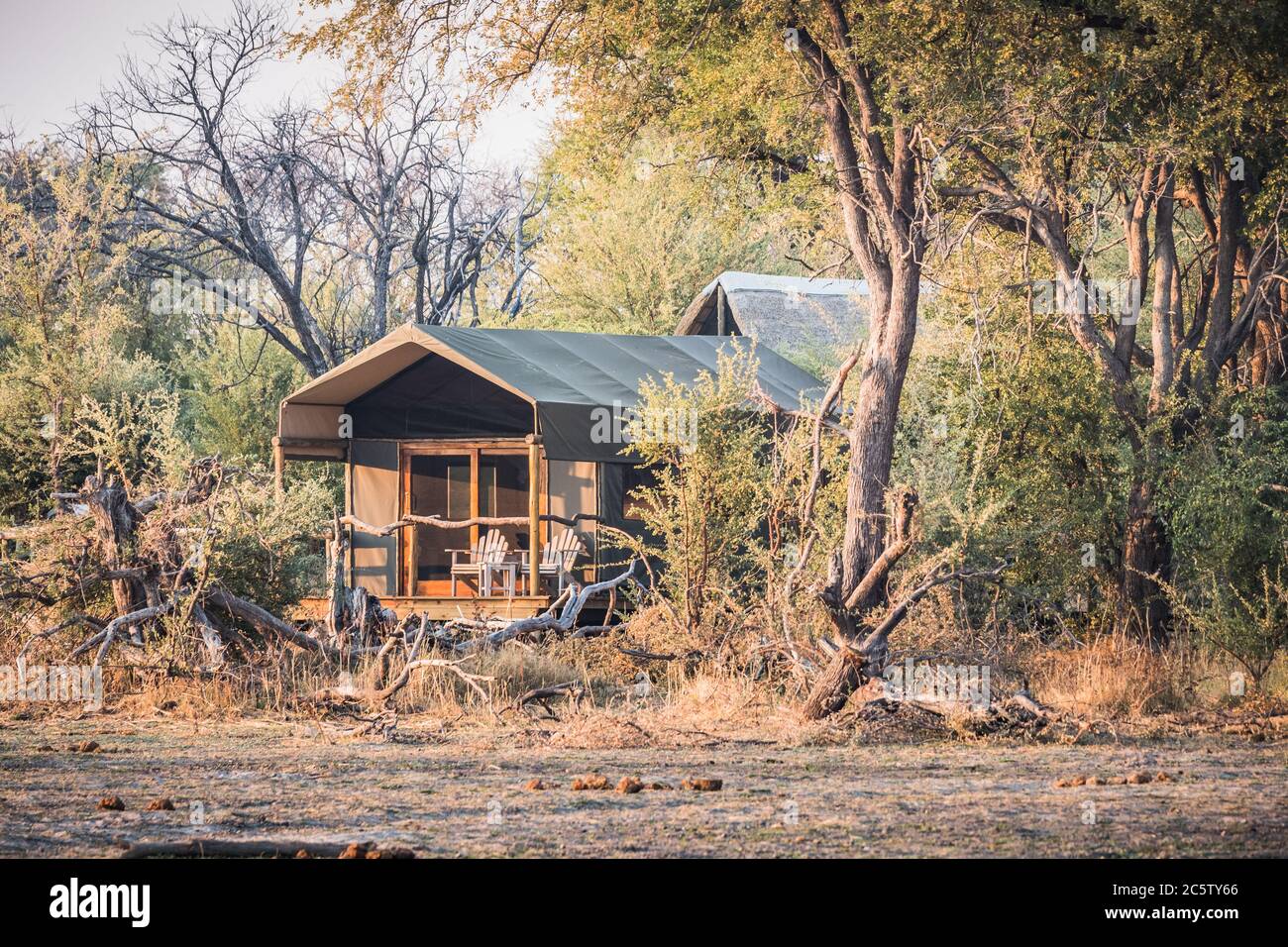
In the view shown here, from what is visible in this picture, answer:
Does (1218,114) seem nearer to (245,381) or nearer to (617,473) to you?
(617,473)

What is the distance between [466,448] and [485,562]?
1.86m

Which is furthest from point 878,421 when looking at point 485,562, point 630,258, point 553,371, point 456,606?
point 630,258

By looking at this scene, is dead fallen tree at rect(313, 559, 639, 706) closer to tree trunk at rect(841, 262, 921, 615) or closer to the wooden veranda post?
the wooden veranda post

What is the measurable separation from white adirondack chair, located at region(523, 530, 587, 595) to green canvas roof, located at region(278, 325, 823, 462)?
1.06m

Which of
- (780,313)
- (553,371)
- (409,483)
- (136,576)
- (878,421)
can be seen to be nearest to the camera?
(136,576)

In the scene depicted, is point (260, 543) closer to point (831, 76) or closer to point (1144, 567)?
point (831, 76)

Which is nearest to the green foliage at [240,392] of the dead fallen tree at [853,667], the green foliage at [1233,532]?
the green foliage at [1233,532]

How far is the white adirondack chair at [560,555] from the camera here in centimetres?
1648

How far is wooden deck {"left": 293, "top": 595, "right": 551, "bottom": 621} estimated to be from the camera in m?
15.6

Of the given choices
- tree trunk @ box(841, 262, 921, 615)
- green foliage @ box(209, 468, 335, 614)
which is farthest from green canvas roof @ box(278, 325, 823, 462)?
green foliage @ box(209, 468, 335, 614)

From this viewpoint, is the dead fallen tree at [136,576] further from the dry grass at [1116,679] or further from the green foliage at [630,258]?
the green foliage at [630,258]

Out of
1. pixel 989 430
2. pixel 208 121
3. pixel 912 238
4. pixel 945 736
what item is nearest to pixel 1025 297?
pixel 989 430

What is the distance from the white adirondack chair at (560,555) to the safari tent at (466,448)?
0.11ft

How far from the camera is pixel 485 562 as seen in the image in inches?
702
